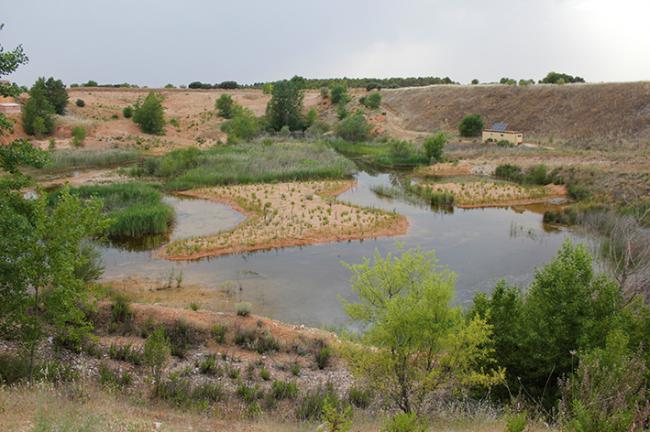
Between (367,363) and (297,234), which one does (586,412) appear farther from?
(297,234)

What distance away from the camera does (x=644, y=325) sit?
11.2 m

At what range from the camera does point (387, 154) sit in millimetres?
56188

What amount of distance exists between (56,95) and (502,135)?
53921mm

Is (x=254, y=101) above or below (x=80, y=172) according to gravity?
above

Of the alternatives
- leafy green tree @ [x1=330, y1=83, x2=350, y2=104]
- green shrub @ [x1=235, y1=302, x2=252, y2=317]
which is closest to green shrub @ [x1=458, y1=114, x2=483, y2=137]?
leafy green tree @ [x1=330, y1=83, x2=350, y2=104]

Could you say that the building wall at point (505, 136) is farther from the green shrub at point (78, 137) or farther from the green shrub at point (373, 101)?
the green shrub at point (78, 137)

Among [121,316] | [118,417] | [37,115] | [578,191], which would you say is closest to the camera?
[118,417]

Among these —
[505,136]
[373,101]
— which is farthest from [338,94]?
[505,136]

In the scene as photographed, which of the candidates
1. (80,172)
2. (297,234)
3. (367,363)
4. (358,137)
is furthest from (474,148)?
(367,363)

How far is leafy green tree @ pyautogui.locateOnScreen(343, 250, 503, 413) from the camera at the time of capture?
9672 mm

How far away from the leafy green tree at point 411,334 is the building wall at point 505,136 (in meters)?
50.4

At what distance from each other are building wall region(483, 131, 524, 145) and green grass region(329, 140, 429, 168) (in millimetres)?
8800

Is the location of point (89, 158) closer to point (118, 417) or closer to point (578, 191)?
point (578, 191)

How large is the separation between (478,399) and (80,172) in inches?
1638
